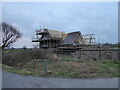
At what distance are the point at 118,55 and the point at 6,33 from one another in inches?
1687

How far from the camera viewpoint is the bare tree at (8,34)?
44.8 m

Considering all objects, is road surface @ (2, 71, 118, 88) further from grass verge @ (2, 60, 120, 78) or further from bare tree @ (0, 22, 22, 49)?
bare tree @ (0, 22, 22, 49)

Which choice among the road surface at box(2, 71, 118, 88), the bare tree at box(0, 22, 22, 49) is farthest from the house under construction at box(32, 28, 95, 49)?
the road surface at box(2, 71, 118, 88)

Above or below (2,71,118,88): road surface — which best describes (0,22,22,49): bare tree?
above

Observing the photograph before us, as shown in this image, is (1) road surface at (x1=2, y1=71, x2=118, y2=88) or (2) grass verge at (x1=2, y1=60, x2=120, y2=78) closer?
(1) road surface at (x1=2, y1=71, x2=118, y2=88)

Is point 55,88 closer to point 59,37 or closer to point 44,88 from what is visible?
point 44,88

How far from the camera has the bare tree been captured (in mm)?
44750

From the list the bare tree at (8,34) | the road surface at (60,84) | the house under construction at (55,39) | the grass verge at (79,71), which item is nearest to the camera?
the road surface at (60,84)

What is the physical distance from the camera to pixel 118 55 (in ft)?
51.1

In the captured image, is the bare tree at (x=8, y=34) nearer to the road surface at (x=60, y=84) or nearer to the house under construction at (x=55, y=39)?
the house under construction at (x=55, y=39)

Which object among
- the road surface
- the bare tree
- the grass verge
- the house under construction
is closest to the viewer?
the road surface

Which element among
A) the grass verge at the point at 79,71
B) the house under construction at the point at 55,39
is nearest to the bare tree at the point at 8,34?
the house under construction at the point at 55,39

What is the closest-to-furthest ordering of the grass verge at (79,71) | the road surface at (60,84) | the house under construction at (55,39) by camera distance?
the road surface at (60,84)
the grass verge at (79,71)
the house under construction at (55,39)

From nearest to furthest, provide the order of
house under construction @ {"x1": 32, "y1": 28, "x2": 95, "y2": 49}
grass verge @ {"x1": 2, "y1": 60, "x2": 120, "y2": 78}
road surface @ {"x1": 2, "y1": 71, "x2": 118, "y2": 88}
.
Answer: road surface @ {"x1": 2, "y1": 71, "x2": 118, "y2": 88}, grass verge @ {"x1": 2, "y1": 60, "x2": 120, "y2": 78}, house under construction @ {"x1": 32, "y1": 28, "x2": 95, "y2": 49}
